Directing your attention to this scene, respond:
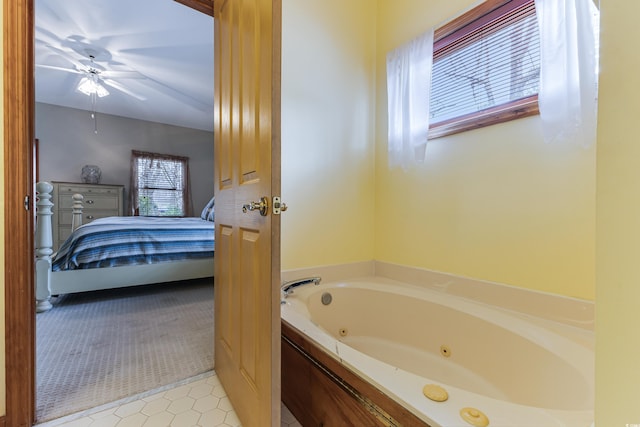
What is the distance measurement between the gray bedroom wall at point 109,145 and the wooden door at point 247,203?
4.44 m

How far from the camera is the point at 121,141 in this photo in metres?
4.72

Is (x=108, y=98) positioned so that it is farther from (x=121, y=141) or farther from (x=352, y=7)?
(x=352, y=7)

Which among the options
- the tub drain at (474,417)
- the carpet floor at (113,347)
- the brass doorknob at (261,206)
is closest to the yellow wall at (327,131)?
the brass doorknob at (261,206)

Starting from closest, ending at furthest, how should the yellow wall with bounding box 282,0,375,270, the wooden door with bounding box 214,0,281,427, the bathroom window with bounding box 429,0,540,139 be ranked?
the wooden door with bounding box 214,0,281,427
the bathroom window with bounding box 429,0,540,139
the yellow wall with bounding box 282,0,375,270

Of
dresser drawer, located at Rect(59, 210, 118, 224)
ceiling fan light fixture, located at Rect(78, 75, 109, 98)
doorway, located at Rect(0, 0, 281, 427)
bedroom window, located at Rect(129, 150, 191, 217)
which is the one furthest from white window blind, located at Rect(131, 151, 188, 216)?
doorway, located at Rect(0, 0, 281, 427)

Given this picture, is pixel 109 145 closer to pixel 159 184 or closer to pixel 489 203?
pixel 159 184

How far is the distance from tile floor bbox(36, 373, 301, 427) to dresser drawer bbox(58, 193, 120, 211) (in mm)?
4222

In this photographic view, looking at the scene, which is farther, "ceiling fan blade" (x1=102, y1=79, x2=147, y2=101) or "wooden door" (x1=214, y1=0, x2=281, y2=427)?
"ceiling fan blade" (x1=102, y1=79, x2=147, y2=101)

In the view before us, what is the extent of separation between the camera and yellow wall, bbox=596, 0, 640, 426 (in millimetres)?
290

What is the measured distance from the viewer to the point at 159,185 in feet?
16.7

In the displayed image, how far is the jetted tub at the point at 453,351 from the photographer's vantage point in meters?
0.65

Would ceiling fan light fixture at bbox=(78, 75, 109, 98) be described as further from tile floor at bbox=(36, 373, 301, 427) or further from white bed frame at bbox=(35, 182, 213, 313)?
tile floor at bbox=(36, 373, 301, 427)

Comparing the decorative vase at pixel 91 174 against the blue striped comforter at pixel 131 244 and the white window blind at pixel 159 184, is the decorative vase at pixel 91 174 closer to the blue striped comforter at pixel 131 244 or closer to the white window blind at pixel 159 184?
the white window blind at pixel 159 184

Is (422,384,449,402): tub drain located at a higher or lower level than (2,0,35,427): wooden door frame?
lower
